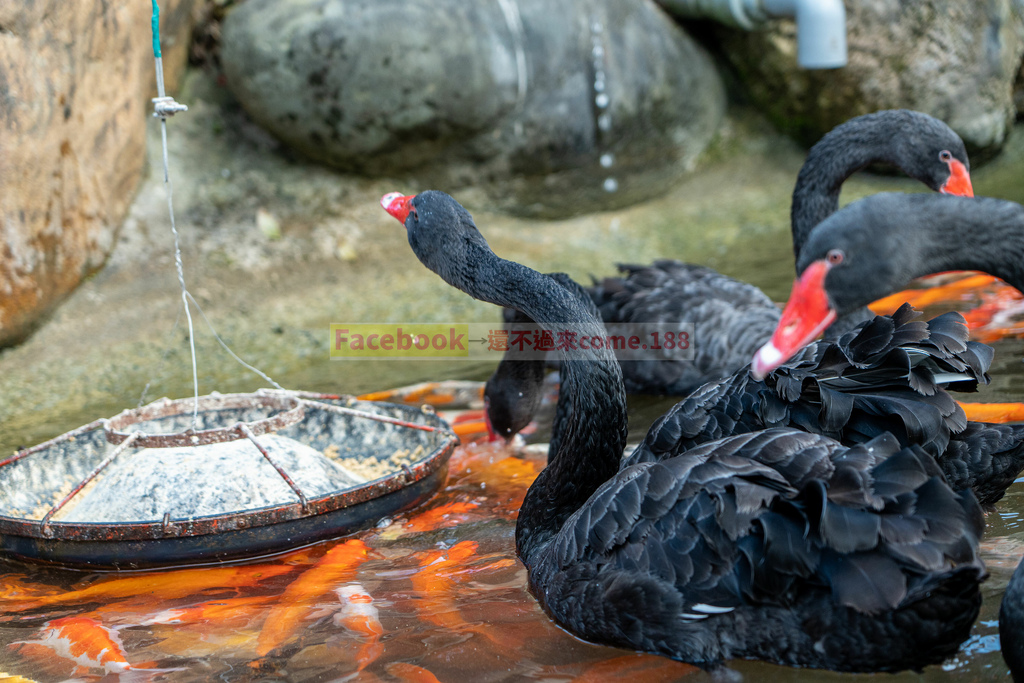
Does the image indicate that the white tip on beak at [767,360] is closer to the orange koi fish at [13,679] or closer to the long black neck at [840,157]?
the orange koi fish at [13,679]

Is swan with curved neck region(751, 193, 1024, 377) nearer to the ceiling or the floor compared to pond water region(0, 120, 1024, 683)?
nearer to the ceiling

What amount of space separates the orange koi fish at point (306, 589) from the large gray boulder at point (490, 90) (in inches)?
153

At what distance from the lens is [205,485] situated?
2867 mm

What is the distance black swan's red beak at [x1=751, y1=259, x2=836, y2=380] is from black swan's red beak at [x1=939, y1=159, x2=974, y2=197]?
2.06 metres

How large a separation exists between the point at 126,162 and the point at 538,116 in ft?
8.99

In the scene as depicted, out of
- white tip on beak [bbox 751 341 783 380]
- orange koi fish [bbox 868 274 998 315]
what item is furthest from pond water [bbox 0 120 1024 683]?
orange koi fish [bbox 868 274 998 315]

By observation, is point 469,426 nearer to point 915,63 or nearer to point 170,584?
point 170,584

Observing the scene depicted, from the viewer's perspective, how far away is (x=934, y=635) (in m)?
1.81

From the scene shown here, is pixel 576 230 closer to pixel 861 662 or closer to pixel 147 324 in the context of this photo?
pixel 147 324

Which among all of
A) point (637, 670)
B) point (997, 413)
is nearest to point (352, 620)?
point (637, 670)

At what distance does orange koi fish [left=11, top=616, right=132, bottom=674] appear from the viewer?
2240 millimetres

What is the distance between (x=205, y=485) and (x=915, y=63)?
21.9ft

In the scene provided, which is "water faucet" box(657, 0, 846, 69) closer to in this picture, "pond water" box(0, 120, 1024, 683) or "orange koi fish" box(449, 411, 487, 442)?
"pond water" box(0, 120, 1024, 683)

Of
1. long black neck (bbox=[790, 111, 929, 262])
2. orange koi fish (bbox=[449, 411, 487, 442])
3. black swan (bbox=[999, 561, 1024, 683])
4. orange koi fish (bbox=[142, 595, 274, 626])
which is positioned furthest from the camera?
orange koi fish (bbox=[449, 411, 487, 442])
